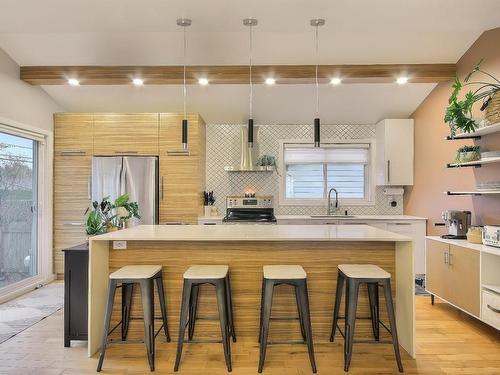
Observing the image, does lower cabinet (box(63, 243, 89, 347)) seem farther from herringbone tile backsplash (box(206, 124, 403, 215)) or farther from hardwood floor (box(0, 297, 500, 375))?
herringbone tile backsplash (box(206, 124, 403, 215))

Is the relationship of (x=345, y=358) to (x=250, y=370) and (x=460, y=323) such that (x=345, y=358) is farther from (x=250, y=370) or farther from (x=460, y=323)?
(x=460, y=323)

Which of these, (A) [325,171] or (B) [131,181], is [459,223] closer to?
(A) [325,171]

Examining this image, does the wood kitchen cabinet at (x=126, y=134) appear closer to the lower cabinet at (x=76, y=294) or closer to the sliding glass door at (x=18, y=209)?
the sliding glass door at (x=18, y=209)

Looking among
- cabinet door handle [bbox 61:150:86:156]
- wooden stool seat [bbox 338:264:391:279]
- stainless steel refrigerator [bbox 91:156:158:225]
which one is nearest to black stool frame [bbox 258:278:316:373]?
wooden stool seat [bbox 338:264:391:279]

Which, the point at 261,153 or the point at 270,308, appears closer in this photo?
the point at 270,308

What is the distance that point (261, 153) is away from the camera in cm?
598

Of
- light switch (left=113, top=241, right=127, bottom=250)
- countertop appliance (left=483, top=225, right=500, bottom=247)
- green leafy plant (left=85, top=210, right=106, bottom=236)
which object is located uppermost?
green leafy plant (left=85, top=210, right=106, bottom=236)

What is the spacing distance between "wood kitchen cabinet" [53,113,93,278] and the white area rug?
75 centimetres

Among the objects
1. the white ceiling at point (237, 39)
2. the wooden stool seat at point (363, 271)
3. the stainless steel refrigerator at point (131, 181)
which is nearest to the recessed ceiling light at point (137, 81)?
the white ceiling at point (237, 39)

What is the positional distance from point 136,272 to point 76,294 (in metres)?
0.70

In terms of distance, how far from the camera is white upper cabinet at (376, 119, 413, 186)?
5.57m

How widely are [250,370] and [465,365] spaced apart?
5.10ft

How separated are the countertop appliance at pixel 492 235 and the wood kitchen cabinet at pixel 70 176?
4.76 meters

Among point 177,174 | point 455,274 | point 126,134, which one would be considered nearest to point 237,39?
point 177,174
